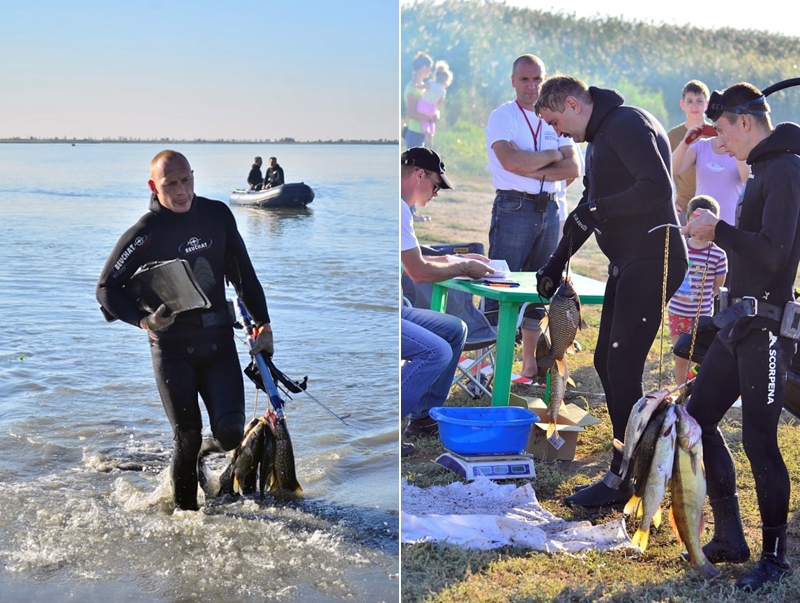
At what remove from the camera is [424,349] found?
465cm

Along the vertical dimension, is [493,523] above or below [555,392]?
below

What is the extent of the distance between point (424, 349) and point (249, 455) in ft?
3.27

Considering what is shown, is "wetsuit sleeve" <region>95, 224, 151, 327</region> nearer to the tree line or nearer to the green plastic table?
the green plastic table

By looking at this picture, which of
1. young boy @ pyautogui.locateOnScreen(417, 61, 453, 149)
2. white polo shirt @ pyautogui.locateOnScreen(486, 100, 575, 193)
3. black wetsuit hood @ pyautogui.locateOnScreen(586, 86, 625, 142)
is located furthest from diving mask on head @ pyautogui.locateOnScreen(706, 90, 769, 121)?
young boy @ pyautogui.locateOnScreen(417, 61, 453, 149)

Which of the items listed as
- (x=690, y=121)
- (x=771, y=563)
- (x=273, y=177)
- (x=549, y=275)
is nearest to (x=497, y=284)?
(x=549, y=275)

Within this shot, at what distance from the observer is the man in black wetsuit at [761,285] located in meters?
3.19

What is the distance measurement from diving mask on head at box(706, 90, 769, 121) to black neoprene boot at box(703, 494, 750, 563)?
Result: 1.34m

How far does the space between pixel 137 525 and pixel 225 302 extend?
104 cm

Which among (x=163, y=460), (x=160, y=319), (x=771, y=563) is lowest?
(x=163, y=460)

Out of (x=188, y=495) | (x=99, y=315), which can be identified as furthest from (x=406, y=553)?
(x=99, y=315)

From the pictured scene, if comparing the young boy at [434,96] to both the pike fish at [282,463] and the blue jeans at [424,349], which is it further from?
the pike fish at [282,463]

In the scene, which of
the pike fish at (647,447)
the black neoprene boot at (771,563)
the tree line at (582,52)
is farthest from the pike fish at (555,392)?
the tree line at (582,52)

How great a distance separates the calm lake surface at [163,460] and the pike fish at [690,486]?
1.08 m

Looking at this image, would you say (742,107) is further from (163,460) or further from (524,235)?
(163,460)
